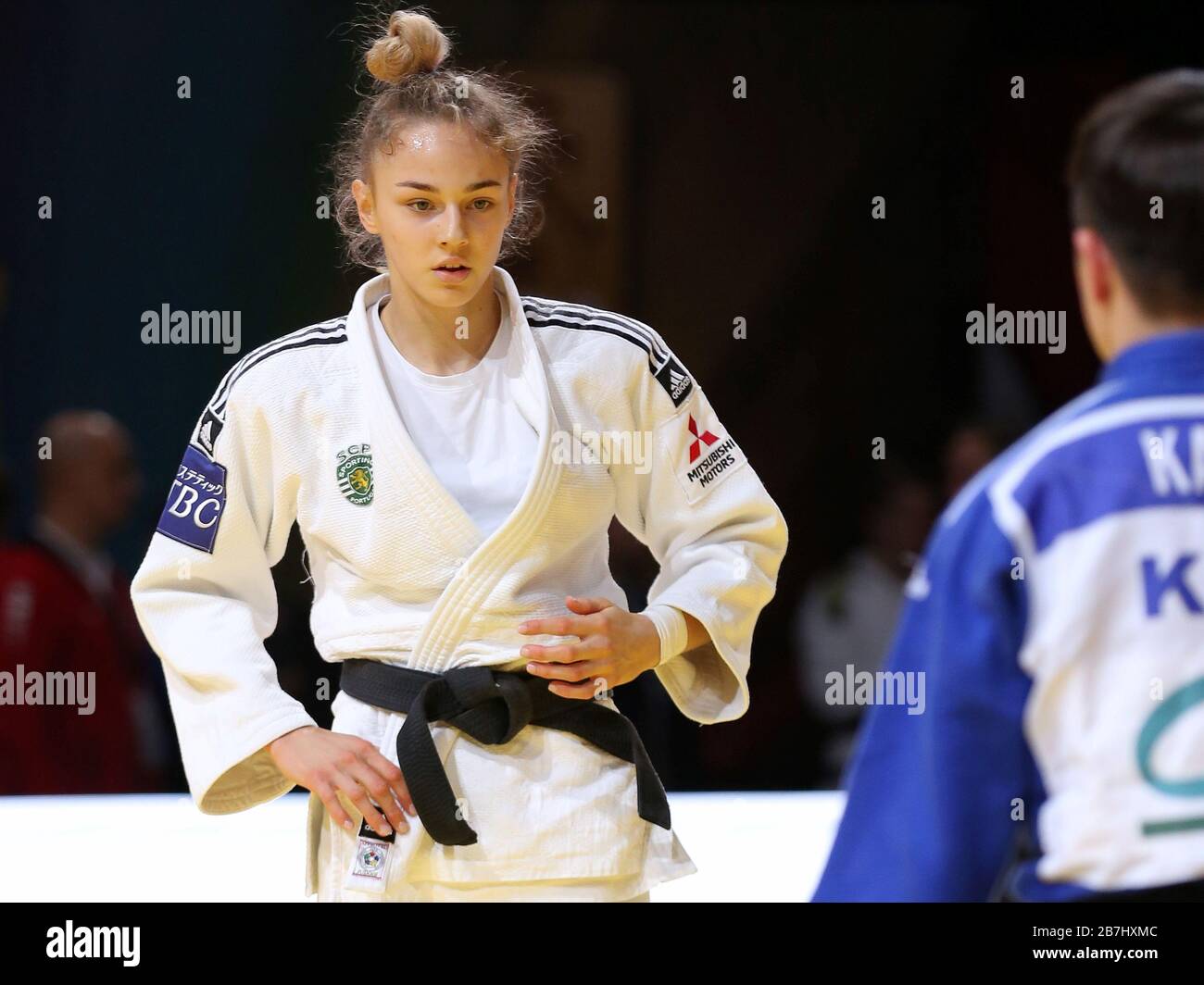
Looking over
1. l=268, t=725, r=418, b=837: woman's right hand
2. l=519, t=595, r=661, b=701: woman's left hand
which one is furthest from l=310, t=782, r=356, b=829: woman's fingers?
l=519, t=595, r=661, b=701: woman's left hand

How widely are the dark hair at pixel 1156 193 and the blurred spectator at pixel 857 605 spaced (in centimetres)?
250

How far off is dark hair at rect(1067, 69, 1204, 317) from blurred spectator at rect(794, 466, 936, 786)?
8.19ft

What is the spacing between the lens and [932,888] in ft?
4.19

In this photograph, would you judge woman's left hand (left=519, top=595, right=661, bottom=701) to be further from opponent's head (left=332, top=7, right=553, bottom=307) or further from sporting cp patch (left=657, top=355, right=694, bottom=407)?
opponent's head (left=332, top=7, right=553, bottom=307)

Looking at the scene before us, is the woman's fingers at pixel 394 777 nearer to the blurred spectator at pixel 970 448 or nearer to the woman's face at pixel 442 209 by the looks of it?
the woman's face at pixel 442 209

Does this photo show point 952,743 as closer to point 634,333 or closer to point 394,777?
point 394,777

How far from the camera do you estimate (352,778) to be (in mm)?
1840

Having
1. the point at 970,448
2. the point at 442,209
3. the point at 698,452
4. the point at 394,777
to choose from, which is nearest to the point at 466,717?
the point at 394,777

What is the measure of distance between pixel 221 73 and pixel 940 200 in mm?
1915

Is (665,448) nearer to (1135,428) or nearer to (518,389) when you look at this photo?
(518,389)

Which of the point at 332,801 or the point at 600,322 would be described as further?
the point at 600,322

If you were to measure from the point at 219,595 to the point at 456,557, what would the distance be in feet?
1.12

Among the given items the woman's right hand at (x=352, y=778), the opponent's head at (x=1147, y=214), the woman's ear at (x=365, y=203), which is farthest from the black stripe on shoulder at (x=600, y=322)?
the opponent's head at (x=1147, y=214)
